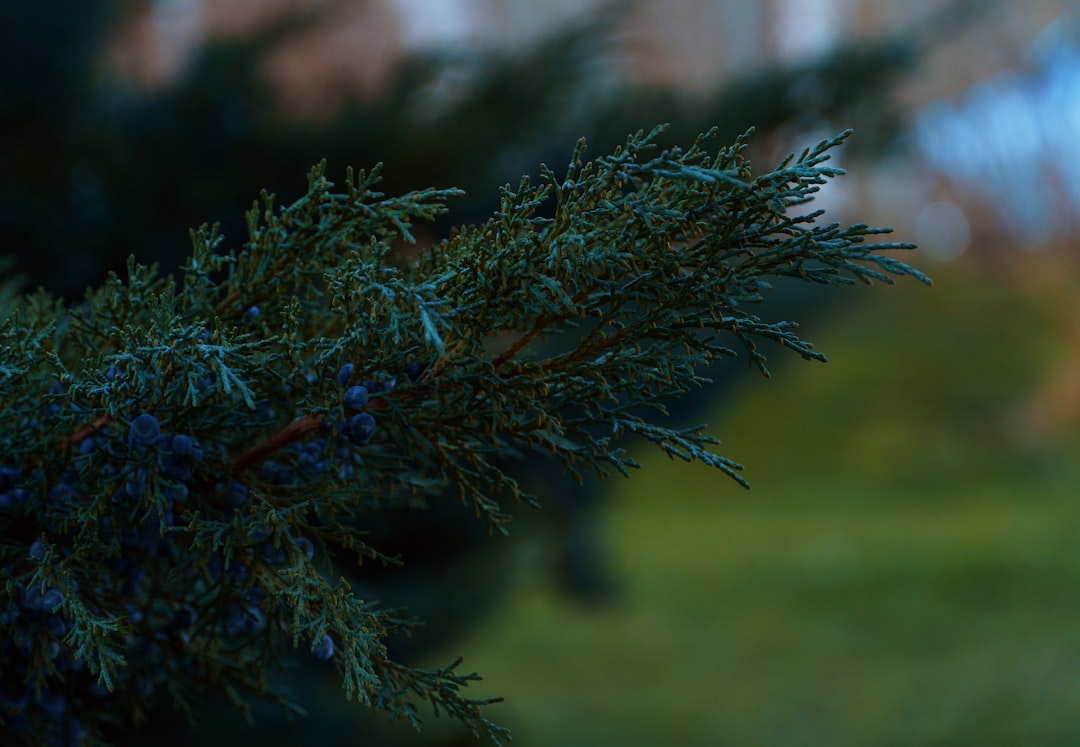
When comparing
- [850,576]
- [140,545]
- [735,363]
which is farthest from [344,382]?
[850,576]

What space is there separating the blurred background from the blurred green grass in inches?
1.1

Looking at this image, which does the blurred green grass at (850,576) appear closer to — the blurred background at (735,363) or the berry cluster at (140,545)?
the blurred background at (735,363)

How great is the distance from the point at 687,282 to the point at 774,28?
6.31 metres

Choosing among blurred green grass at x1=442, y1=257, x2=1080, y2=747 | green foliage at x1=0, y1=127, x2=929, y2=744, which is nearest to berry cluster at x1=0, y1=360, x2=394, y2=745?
green foliage at x1=0, y1=127, x2=929, y2=744

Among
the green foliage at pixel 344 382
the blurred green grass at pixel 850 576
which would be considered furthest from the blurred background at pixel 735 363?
the green foliage at pixel 344 382

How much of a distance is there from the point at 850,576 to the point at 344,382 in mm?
6293

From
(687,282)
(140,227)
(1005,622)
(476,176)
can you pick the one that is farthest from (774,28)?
(687,282)

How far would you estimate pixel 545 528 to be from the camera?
4.10m

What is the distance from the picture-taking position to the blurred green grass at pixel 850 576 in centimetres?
456

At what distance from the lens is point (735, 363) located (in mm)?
3779

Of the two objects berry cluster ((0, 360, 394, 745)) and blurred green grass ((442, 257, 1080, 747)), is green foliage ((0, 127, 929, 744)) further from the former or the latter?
blurred green grass ((442, 257, 1080, 747))

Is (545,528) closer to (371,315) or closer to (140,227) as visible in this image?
(140,227)

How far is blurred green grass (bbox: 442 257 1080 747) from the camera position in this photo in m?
4.56

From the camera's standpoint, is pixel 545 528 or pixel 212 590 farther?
pixel 545 528
